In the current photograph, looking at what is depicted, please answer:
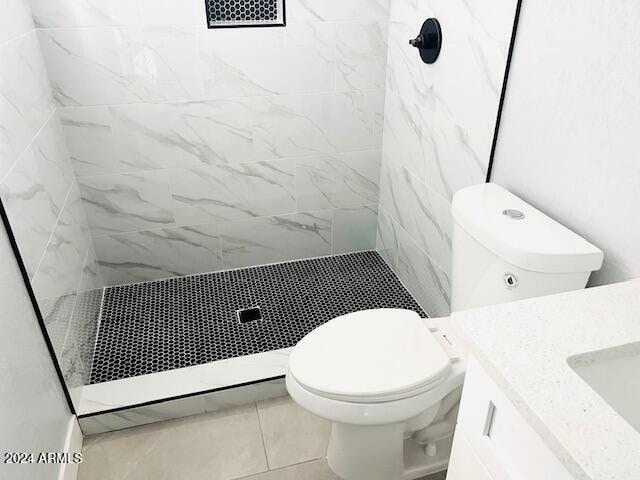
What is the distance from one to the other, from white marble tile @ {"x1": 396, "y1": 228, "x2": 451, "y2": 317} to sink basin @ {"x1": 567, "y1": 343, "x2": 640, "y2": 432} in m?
1.08

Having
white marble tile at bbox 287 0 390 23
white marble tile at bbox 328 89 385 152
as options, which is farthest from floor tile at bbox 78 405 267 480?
white marble tile at bbox 287 0 390 23

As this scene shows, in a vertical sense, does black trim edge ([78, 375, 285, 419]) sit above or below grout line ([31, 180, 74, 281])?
below

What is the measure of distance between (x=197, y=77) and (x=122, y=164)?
0.48 m

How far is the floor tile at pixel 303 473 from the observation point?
1.53 metres

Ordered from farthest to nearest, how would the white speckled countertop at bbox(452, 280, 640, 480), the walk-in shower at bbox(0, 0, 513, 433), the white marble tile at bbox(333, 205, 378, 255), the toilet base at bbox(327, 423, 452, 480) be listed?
the white marble tile at bbox(333, 205, 378, 255), the walk-in shower at bbox(0, 0, 513, 433), the toilet base at bbox(327, 423, 452, 480), the white speckled countertop at bbox(452, 280, 640, 480)

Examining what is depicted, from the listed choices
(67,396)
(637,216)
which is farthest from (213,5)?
(637,216)

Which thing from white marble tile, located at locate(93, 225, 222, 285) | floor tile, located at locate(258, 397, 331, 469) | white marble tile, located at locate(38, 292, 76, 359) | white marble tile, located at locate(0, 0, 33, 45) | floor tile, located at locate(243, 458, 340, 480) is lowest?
floor tile, located at locate(258, 397, 331, 469)

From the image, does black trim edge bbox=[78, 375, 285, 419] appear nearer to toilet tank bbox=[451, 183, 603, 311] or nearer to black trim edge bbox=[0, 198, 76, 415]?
black trim edge bbox=[0, 198, 76, 415]

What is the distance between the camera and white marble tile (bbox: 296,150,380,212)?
2.27 metres

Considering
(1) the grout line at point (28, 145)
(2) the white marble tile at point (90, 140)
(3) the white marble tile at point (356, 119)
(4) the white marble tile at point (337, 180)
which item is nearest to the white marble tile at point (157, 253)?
(2) the white marble tile at point (90, 140)

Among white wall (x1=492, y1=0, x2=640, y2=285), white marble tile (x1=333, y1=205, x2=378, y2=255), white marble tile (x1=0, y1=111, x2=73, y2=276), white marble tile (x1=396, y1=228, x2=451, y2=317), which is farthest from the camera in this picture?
white marble tile (x1=333, y1=205, x2=378, y2=255)

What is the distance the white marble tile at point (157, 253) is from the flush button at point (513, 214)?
4.56ft

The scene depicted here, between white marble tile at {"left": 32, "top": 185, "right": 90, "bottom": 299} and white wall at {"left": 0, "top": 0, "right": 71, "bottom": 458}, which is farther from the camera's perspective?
white marble tile at {"left": 32, "top": 185, "right": 90, "bottom": 299}

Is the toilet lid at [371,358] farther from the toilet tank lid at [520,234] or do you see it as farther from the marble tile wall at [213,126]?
the marble tile wall at [213,126]
